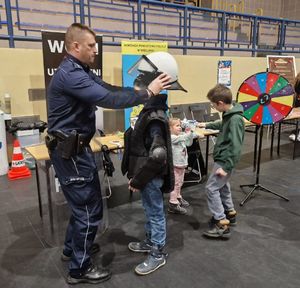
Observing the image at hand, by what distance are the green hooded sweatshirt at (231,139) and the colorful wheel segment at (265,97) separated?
2.01 feet

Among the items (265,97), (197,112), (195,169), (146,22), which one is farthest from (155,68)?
(146,22)

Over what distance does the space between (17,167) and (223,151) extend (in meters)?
2.76

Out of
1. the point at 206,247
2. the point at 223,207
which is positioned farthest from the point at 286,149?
the point at 206,247

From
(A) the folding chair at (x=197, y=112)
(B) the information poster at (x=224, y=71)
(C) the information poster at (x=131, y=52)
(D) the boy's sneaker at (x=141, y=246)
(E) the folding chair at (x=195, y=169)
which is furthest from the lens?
(B) the information poster at (x=224, y=71)

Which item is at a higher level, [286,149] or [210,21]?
[210,21]

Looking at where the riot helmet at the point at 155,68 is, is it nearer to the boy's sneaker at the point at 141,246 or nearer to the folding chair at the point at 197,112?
the boy's sneaker at the point at 141,246

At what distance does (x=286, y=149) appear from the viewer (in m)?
5.25

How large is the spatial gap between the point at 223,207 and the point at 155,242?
0.85 m

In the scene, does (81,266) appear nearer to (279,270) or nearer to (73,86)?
(73,86)

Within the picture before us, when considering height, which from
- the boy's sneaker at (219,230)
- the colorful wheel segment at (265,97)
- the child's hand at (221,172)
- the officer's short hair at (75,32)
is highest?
the officer's short hair at (75,32)

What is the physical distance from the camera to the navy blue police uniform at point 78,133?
5.55 feet

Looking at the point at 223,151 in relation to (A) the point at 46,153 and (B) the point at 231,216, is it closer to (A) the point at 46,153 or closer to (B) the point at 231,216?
(B) the point at 231,216

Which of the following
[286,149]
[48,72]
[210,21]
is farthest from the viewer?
[210,21]

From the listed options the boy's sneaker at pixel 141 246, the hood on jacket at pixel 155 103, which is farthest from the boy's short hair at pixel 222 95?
the boy's sneaker at pixel 141 246
